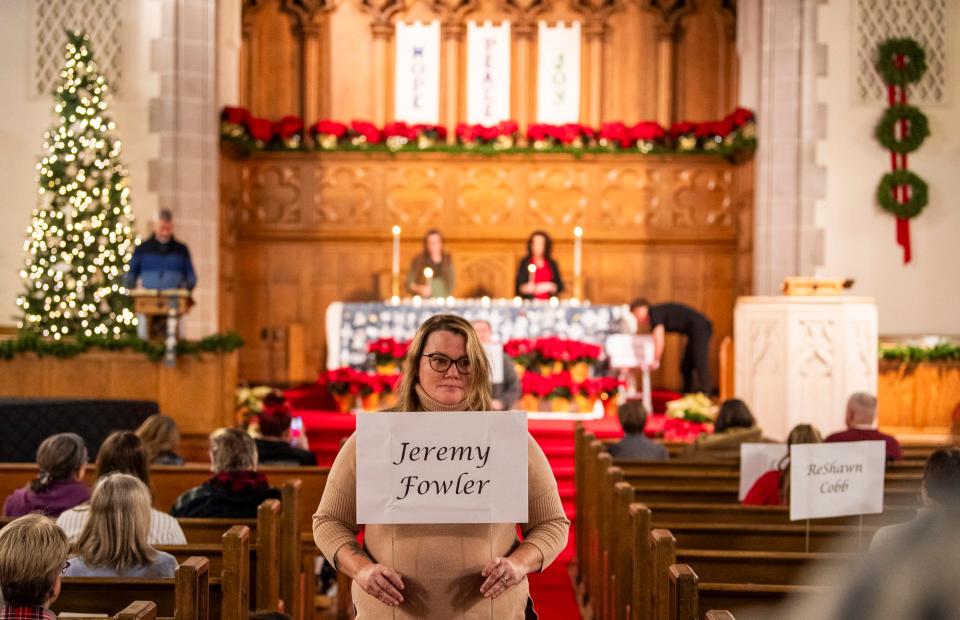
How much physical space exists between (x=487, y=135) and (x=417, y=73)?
138 cm

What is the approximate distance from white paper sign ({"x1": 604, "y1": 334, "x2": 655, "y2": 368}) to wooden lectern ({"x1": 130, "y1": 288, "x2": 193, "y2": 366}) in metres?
3.86

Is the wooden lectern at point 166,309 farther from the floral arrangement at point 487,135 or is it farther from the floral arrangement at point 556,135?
the floral arrangement at point 556,135

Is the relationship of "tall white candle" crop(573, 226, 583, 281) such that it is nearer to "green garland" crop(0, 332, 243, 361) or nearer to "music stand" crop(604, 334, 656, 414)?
"music stand" crop(604, 334, 656, 414)

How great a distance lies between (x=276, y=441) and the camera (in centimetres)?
692

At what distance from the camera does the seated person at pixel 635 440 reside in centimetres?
698

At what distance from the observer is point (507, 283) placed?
14.5 meters

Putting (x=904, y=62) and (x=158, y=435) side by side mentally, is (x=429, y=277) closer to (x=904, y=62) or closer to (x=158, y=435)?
(x=904, y=62)

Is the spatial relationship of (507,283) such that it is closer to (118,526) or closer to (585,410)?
(585,410)

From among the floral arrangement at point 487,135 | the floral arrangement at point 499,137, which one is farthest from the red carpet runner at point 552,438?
the floral arrangement at point 487,135

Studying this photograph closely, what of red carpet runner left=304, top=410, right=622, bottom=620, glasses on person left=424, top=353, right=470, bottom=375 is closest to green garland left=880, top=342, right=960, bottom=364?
red carpet runner left=304, top=410, right=622, bottom=620

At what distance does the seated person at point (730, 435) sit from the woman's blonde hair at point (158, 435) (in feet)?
10.1

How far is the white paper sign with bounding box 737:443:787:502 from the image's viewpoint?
5.70 metres

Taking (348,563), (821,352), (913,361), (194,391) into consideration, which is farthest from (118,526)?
(913,361)

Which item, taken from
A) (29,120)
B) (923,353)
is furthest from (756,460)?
(29,120)
